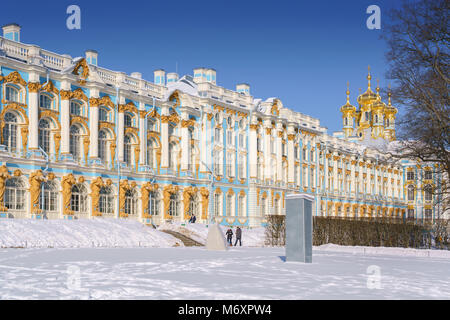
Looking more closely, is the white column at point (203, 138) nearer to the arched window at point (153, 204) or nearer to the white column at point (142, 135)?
the arched window at point (153, 204)

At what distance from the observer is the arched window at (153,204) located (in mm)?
48719

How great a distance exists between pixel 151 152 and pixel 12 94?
14205mm

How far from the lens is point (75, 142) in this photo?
4316cm

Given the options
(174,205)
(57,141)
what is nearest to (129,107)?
(57,141)

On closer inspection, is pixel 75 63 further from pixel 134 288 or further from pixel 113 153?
pixel 134 288

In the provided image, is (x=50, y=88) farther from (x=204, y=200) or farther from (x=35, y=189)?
(x=204, y=200)

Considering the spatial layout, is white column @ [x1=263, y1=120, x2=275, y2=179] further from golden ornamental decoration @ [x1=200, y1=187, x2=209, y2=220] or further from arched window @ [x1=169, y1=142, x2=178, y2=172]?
arched window @ [x1=169, y1=142, x2=178, y2=172]

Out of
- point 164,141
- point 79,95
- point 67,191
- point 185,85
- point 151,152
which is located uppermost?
point 185,85

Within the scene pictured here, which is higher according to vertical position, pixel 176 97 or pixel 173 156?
pixel 176 97

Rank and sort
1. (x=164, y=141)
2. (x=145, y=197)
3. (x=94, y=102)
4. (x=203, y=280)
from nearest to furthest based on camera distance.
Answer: (x=203, y=280) → (x=94, y=102) → (x=145, y=197) → (x=164, y=141)

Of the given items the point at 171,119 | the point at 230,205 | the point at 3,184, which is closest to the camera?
the point at 3,184
